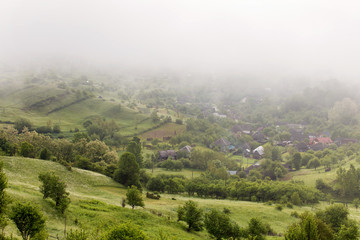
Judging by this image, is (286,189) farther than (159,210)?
Yes

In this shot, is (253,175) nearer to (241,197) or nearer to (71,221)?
(241,197)

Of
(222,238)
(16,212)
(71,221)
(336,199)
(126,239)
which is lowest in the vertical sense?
(336,199)

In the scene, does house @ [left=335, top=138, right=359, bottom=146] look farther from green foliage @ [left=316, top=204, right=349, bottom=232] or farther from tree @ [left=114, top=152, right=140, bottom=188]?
tree @ [left=114, top=152, right=140, bottom=188]

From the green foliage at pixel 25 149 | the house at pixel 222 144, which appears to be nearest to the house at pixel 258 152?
the house at pixel 222 144

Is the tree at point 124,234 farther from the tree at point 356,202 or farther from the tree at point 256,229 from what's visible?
the tree at point 356,202

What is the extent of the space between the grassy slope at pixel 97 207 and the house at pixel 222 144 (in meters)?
104

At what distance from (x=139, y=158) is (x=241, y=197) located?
5285 centimetres

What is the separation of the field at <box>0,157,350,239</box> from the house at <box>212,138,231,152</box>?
335 feet

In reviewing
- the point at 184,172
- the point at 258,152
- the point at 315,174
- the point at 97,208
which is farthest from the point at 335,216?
the point at 258,152

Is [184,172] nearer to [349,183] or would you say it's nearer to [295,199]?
[295,199]

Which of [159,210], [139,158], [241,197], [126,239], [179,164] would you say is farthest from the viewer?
[179,164]

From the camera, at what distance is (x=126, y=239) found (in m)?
29.2

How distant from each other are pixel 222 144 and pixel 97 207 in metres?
150

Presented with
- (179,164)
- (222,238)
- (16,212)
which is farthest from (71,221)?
(179,164)
